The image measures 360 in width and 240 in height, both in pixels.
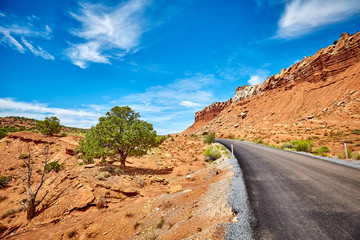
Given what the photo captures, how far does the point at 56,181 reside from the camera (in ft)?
40.9

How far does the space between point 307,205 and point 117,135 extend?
1434 cm

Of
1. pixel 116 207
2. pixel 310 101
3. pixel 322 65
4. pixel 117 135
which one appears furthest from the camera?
pixel 322 65

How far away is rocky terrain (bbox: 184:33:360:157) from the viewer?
34.4 meters

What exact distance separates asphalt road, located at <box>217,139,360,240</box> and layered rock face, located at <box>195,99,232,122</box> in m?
120

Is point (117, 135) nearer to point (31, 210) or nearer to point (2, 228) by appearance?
point (31, 210)

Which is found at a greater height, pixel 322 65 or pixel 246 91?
pixel 246 91

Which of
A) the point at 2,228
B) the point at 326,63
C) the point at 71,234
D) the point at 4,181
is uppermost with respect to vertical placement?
the point at 326,63

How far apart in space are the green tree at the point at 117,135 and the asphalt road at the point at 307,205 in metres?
10.5

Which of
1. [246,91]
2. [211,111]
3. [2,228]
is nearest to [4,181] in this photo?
[2,228]

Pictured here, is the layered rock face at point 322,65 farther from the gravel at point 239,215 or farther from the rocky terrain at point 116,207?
the gravel at point 239,215

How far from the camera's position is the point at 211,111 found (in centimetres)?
13125

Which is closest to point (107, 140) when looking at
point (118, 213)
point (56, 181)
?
point (56, 181)

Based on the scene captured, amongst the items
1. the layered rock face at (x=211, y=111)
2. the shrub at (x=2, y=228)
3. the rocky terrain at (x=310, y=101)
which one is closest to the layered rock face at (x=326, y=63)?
the rocky terrain at (x=310, y=101)

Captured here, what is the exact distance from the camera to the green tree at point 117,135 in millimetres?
14149
